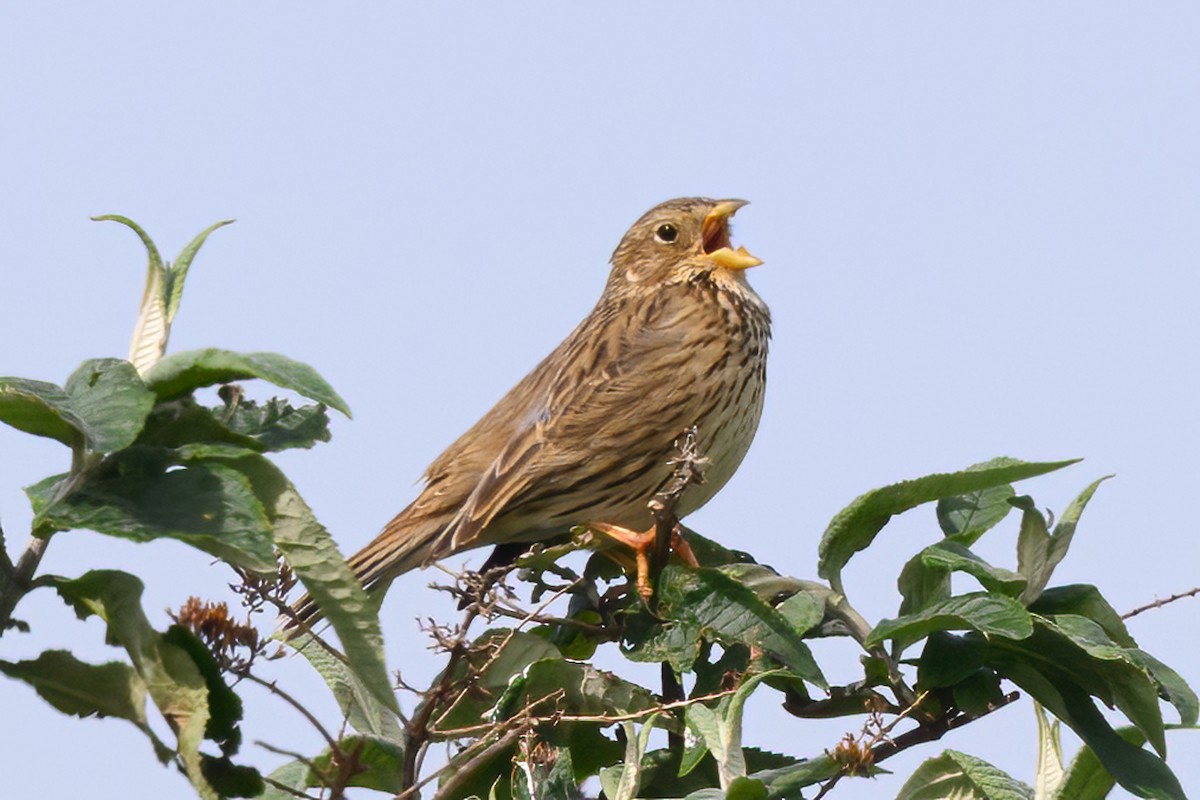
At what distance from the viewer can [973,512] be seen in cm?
347

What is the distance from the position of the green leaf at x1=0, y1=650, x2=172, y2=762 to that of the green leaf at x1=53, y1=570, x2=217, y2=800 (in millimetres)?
27

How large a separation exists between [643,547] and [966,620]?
0.79m

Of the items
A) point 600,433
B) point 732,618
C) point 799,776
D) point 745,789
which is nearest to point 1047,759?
point 799,776

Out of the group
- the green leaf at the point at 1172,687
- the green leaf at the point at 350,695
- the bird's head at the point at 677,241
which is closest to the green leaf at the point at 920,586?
the green leaf at the point at 1172,687

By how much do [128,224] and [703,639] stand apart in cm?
142

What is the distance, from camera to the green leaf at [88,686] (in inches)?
96.9

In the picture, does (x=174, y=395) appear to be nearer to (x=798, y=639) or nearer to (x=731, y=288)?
(x=798, y=639)

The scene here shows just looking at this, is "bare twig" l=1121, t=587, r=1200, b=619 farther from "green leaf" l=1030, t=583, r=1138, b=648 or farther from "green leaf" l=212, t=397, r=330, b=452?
"green leaf" l=212, t=397, r=330, b=452

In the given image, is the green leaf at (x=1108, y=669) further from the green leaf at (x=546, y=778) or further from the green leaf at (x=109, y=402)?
the green leaf at (x=109, y=402)

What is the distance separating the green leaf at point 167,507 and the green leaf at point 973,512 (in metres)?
1.66

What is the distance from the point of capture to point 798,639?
3143 mm

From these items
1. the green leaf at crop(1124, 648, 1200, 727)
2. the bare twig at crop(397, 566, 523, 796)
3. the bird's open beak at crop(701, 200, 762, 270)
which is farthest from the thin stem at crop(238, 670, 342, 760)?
the bird's open beak at crop(701, 200, 762, 270)

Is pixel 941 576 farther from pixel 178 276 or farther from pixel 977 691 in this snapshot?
pixel 178 276

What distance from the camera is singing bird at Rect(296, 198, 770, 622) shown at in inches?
211
